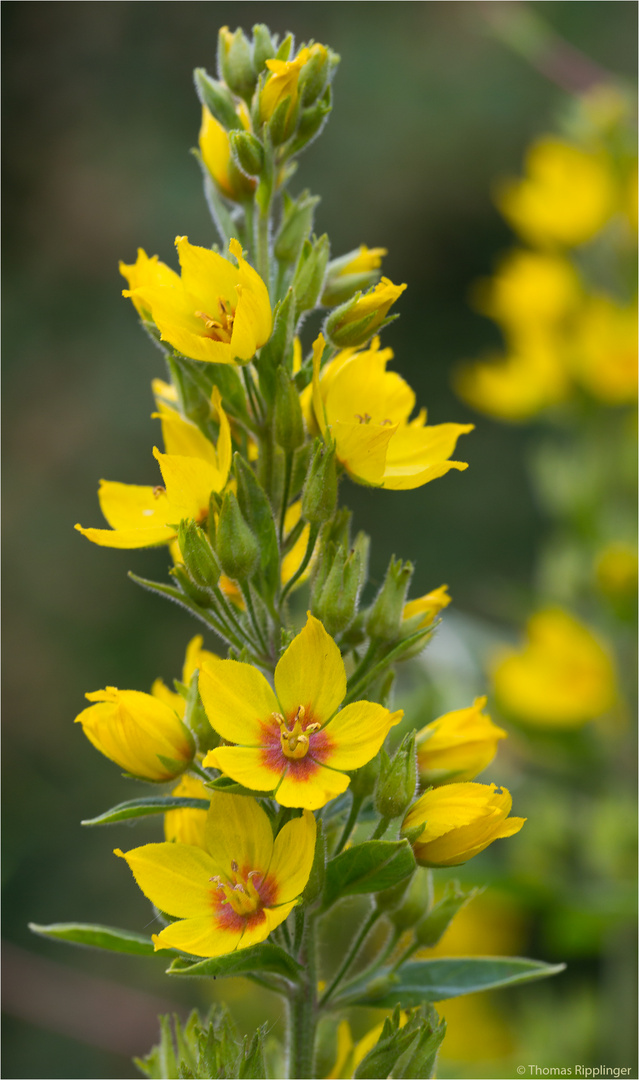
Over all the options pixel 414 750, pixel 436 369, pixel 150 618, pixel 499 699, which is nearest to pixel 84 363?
pixel 150 618

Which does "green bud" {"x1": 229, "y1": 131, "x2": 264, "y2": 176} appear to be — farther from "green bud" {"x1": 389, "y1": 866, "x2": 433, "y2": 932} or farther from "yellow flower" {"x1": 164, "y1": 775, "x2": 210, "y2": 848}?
"green bud" {"x1": 389, "y1": 866, "x2": 433, "y2": 932}

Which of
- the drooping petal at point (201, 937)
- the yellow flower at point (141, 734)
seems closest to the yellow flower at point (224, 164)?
the yellow flower at point (141, 734)

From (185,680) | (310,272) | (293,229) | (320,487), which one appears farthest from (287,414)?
(185,680)

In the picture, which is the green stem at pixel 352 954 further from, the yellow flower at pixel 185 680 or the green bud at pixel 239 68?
the green bud at pixel 239 68

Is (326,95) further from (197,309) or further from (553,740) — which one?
(553,740)

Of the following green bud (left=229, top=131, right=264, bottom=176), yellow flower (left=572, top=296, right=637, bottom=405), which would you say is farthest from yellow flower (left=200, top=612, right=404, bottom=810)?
yellow flower (left=572, top=296, right=637, bottom=405)

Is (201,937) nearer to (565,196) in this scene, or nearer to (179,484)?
(179,484)
